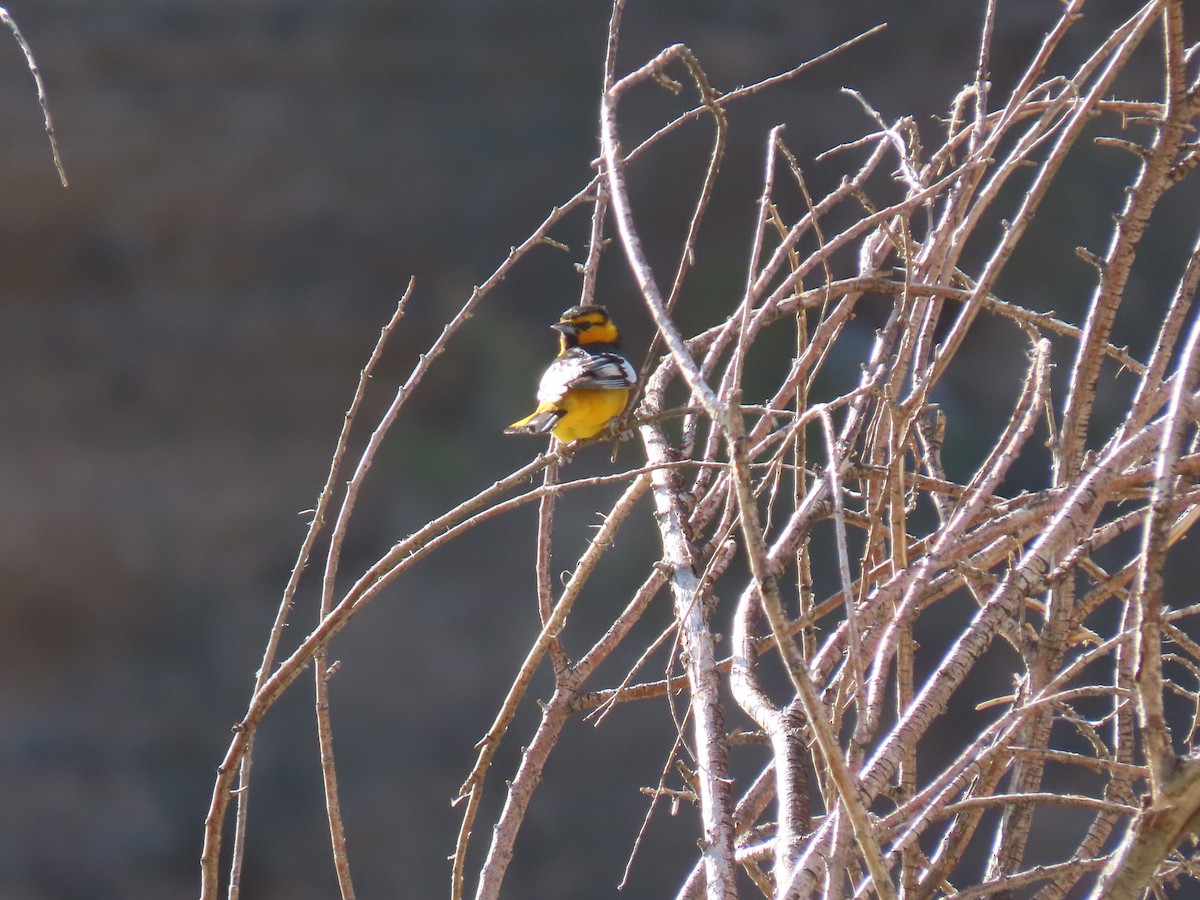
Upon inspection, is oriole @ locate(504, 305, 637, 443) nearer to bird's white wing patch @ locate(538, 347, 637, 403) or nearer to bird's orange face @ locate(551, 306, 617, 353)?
bird's white wing patch @ locate(538, 347, 637, 403)

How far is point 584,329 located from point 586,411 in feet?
3.01

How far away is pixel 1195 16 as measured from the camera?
10.7m

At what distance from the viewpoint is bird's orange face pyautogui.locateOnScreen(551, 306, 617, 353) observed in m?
4.22

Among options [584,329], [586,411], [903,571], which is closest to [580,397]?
[586,411]

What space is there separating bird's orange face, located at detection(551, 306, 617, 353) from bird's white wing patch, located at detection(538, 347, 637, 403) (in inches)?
18.9

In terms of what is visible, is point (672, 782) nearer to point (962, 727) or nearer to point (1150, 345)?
point (962, 727)

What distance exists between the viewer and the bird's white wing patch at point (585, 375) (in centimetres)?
339

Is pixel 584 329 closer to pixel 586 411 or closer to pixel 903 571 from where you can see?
pixel 586 411

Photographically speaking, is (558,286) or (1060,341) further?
(558,286)

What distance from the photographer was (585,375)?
3.43 metres

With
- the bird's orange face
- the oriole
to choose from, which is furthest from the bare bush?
the bird's orange face

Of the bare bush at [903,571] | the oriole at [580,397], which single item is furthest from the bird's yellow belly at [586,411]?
the bare bush at [903,571]

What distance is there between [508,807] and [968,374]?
9346mm

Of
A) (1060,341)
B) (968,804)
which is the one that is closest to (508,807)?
(968,804)
